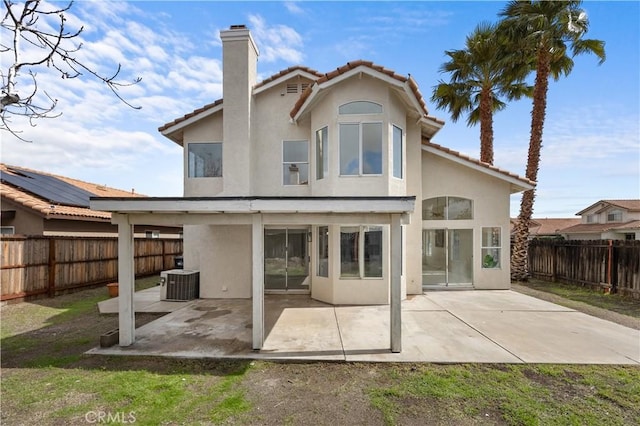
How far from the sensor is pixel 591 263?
489 inches

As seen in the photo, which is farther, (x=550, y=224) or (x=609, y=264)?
(x=550, y=224)

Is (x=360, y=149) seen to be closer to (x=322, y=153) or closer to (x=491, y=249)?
(x=322, y=153)

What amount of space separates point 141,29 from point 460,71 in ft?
49.7

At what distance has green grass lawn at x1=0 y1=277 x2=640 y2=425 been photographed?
400 cm

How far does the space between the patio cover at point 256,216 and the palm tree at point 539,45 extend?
10976 millimetres

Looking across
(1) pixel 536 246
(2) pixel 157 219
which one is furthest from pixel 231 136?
(1) pixel 536 246

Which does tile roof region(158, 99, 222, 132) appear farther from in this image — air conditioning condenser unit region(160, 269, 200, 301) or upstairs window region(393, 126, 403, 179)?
upstairs window region(393, 126, 403, 179)

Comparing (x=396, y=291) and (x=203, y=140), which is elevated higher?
(x=203, y=140)

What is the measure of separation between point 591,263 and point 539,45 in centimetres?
980

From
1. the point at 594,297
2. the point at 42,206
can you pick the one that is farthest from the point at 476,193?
the point at 42,206

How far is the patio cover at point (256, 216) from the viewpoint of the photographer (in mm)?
5945

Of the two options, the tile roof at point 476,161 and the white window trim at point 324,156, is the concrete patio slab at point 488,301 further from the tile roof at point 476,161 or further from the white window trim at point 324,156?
the white window trim at point 324,156

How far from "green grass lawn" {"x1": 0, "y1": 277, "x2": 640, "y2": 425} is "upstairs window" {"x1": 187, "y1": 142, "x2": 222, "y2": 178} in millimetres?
7103

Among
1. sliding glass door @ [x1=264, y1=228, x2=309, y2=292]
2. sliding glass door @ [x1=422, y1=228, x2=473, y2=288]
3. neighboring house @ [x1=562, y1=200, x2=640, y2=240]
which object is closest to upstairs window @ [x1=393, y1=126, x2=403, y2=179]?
sliding glass door @ [x1=422, y1=228, x2=473, y2=288]
